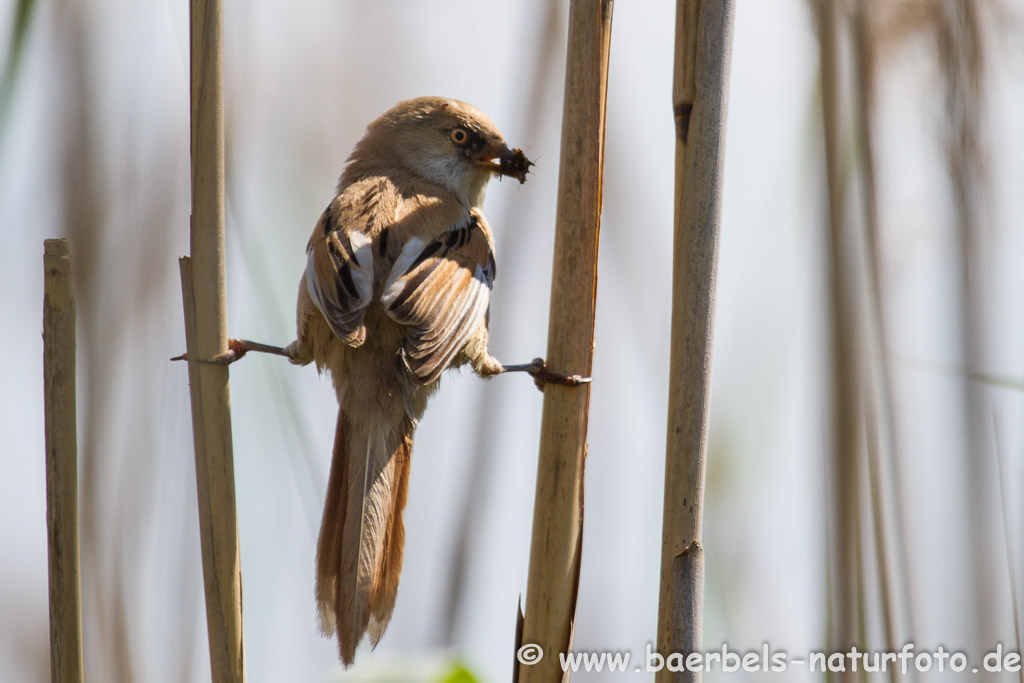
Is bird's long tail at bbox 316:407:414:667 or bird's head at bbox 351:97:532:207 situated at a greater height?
bird's head at bbox 351:97:532:207

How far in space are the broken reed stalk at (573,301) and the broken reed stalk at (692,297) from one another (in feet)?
0.50

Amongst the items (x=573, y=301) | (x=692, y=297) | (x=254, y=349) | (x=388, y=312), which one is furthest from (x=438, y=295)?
(x=692, y=297)

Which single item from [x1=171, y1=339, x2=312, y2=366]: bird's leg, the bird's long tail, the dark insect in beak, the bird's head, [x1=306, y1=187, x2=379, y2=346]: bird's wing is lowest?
the bird's long tail

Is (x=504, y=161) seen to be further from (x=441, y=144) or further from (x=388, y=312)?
(x=388, y=312)

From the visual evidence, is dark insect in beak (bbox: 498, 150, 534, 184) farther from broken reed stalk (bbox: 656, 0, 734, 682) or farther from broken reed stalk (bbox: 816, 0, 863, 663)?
broken reed stalk (bbox: 656, 0, 734, 682)

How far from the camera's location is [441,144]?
118 inches

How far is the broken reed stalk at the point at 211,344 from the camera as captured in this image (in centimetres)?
155

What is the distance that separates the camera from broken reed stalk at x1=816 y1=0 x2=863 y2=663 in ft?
7.16

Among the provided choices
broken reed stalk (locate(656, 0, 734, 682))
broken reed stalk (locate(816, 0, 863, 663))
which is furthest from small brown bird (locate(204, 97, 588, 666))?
broken reed stalk (locate(816, 0, 863, 663))

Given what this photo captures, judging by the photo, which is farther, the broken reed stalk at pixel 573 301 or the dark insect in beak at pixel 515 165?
the dark insect in beak at pixel 515 165

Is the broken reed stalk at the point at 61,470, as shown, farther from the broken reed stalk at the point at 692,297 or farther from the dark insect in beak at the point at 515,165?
the dark insect in beak at the point at 515,165

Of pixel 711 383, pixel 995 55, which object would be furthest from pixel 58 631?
pixel 995 55

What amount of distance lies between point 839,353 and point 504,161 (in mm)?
1143

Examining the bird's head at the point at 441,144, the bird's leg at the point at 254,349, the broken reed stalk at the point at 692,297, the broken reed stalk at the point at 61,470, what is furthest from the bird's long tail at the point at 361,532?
the bird's head at the point at 441,144
